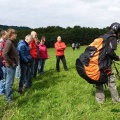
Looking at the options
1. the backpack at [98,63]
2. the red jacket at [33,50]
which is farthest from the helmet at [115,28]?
the red jacket at [33,50]

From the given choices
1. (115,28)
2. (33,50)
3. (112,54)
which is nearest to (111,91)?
(112,54)

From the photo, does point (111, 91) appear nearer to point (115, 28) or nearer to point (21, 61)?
point (115, 28)

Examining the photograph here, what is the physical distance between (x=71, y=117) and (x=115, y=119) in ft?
3.34

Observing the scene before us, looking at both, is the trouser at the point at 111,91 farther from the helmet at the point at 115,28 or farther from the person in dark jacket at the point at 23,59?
the person in dark jacket at the point at 23,59

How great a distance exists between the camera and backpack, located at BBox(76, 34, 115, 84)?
7266 mm

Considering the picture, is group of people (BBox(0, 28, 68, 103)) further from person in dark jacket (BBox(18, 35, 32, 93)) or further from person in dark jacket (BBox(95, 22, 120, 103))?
person in dark jacket (BBox(95, 22, 120, 103))

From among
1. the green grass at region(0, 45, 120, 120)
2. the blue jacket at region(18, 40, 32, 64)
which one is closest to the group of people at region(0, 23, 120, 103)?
the blue jacket at region(18, 40, 32, 64)

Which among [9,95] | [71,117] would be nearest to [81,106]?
[71,117]

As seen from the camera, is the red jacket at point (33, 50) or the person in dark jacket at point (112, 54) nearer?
the person in dark jacket at point (112, 54)

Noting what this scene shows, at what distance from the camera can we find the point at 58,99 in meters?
8.44

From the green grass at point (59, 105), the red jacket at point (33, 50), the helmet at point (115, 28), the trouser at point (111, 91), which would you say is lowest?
the green grass at point (59, 105)

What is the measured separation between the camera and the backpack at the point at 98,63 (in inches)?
286

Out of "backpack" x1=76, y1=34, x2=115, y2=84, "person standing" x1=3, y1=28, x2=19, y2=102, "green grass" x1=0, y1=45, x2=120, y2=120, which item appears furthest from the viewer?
"person standing" x1=3, y1=28, x2=19, y2=102

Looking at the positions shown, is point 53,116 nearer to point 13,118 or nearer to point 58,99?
point 13,118
